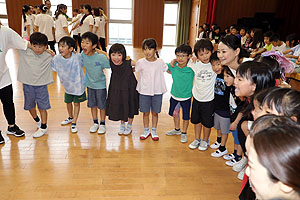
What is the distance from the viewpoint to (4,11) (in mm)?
11047

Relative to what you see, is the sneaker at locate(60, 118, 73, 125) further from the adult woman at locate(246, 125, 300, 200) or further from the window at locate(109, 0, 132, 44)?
the window at locate(109, 0, 132, 44)

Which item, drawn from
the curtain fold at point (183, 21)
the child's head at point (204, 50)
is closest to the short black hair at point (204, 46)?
the child's head at point (204, 50)

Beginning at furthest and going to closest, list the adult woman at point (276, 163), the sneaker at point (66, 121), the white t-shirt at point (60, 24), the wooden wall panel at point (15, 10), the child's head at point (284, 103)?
the wooden wall panel at point (15, 10) < the white t-shirt at point (60, 24) < the sneaker at point (66, 121) < the child's head at point (284, 103) < the adult woman at point (276, 163)

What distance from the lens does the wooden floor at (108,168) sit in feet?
6.55

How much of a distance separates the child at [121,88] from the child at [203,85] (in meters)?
0.66

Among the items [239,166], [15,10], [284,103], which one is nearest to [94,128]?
[239,166]

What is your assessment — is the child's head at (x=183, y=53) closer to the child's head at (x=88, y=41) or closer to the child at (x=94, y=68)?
the child at (x=94, y=68)

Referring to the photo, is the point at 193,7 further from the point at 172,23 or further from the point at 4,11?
the point at 4,11

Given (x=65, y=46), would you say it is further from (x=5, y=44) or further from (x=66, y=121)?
(x=66, y=121)

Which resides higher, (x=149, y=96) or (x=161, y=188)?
(x=149, y=96)

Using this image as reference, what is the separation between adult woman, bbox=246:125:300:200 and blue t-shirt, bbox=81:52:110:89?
2.22 metres

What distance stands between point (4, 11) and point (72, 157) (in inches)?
444

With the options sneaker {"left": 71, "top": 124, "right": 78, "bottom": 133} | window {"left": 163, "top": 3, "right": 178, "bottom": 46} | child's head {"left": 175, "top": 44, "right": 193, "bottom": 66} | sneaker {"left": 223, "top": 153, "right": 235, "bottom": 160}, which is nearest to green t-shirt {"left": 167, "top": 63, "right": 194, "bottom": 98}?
child's head {"left": 175, "top": 44, "right": 193, "bottom": 66}

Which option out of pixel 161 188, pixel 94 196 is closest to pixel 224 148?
pixel 161 188
